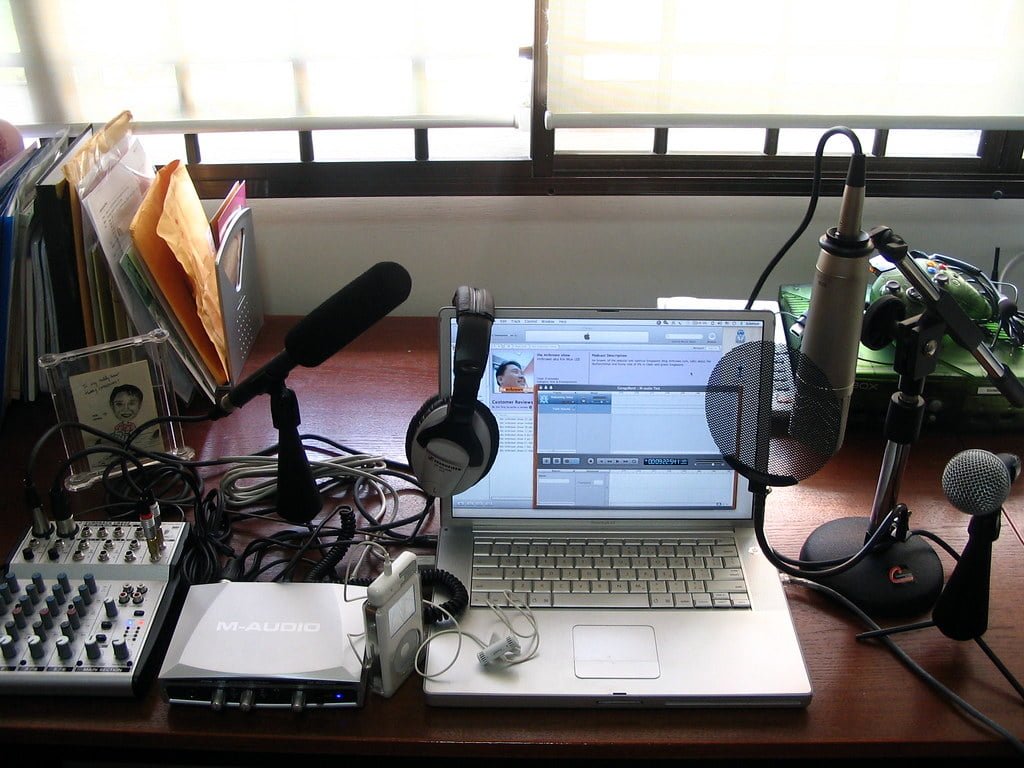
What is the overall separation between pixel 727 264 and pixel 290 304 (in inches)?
30.8

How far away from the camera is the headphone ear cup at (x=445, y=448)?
0.81 meters

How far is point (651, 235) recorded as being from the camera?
1552 millimetres

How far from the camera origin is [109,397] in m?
1.12

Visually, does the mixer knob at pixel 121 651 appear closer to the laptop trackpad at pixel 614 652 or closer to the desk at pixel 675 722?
the desk at pixel 675 722

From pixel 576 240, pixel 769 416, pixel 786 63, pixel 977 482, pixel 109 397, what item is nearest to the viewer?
pixel 977 482

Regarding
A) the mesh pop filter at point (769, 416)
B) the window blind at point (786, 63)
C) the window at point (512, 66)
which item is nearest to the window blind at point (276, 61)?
the window at point (512, 66)

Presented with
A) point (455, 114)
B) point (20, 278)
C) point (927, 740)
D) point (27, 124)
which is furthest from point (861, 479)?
point (27, 124)

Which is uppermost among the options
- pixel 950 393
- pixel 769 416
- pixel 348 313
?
→ pixel 348 313

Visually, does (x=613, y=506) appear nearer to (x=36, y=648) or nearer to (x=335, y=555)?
(x=335, y=555)

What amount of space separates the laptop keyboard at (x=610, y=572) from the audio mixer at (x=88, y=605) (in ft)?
1.06

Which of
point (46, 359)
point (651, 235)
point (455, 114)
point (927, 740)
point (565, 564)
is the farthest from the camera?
point (651, 235)

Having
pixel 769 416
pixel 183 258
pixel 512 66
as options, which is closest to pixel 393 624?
pixel 769 416

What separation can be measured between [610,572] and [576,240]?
2.48ft

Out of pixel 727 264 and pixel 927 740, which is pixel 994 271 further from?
pixel 927 740
